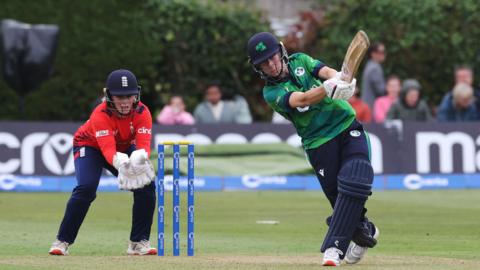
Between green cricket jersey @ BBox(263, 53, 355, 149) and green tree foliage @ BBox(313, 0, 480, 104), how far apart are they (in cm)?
1375

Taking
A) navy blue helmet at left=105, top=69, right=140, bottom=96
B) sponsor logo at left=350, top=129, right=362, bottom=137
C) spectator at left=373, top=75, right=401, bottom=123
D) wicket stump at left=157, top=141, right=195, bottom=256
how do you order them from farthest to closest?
1. spectator at left=373, top=75, right=401, bottom=123
2. navy blue helmet at left=105, top=69, right=140, bottom=96
3. wicket stump at left=157, top=141, right=195, bottom=256
4. sponsor logo at left=350, top=129, right=362, bottom=137

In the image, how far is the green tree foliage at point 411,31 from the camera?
890 inches

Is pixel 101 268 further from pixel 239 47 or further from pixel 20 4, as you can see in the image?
pixel 239 47

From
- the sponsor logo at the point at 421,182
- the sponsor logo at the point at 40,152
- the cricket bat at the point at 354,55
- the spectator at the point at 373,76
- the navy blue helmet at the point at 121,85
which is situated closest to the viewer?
the cricket bat at the point at 354,55

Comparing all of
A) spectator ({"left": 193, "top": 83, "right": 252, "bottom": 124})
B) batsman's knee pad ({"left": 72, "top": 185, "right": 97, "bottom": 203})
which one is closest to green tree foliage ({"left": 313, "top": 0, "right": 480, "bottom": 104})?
spectator ({"left": 193, "top": 83, "right": 252, "bottom": 124})

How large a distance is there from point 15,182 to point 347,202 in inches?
411

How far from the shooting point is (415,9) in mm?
22625

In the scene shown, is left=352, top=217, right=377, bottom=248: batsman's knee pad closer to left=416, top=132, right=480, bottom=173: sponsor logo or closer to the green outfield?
the green outfield

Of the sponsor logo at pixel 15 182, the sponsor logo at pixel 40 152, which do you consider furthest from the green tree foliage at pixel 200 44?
the sponsor logo at pixel 15 182

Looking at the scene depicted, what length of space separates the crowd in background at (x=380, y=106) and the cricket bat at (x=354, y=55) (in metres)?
11.1

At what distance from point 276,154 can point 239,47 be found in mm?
4420

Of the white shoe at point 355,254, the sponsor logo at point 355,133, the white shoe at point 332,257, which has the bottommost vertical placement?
the white shoe at point 355,254

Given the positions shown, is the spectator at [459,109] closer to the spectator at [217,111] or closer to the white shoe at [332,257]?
the spectator at [217,111]

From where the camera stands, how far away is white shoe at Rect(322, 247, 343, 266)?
864 centimetres
